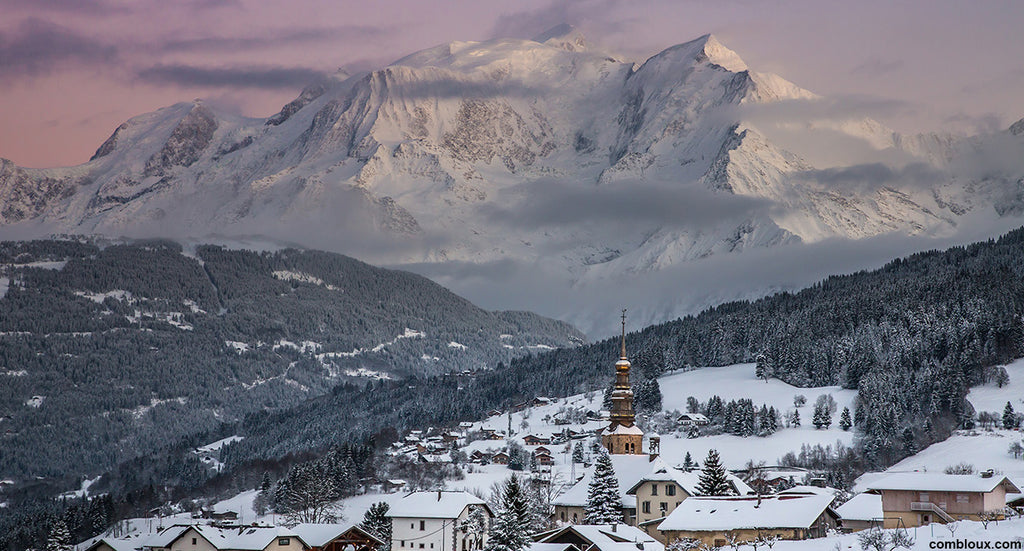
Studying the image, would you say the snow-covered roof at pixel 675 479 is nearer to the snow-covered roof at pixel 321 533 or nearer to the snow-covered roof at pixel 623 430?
the snow-covered roof at pixel 321 533

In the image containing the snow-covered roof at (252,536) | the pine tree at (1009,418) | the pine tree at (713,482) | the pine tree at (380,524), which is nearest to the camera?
the snow-covered roof at (252,536)

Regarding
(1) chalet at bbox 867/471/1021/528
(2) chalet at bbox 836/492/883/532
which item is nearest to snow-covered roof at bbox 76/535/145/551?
(2) chalet at bbox 836/492/883/532

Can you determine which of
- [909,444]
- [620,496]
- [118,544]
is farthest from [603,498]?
[909,444]

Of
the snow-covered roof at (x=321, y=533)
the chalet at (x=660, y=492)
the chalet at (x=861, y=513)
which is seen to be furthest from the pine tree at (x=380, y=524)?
the chalet at (x=861, y=513)

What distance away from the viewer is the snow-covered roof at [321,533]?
446ft

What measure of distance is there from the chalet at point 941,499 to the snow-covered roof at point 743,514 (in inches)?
190

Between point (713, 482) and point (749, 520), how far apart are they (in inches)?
1062

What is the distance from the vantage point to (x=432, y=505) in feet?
451

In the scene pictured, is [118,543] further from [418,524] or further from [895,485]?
[895,485]

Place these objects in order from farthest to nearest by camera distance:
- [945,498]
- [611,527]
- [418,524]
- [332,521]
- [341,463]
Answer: [341,463] < [332,521] < [418,524] < [611,527] < [945,498]

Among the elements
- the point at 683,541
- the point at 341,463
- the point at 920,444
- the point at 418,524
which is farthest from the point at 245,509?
the point at 683,541

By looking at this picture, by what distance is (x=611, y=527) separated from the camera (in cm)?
11775

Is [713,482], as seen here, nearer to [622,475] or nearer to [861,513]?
[622,475]

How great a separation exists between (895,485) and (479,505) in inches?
1744
